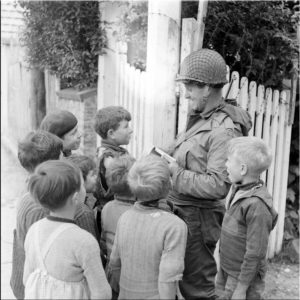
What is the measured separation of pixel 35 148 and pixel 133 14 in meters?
2.77

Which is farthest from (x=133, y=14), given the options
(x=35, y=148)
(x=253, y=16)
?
(x=35, y=148)

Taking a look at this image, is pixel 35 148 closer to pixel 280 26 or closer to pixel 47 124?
pixel 47 124

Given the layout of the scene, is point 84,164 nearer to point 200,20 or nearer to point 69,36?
point 200,20

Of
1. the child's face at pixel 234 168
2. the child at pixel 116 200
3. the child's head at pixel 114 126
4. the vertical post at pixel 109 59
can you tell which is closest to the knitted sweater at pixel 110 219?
the child at pixel 116 200

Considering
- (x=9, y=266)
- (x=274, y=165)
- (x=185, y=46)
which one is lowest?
(x=9, y=266)

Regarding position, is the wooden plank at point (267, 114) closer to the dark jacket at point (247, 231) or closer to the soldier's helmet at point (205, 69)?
the soldier's helmet at point (205, 69)

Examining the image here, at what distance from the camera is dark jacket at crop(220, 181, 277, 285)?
2.46 meters

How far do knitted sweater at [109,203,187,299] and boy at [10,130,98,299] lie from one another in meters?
0.28

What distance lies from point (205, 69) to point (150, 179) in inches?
32.4

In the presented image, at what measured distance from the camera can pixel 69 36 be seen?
18.2 ft

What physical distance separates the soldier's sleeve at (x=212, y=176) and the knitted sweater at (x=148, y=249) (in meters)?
0.36

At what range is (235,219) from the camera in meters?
2.57

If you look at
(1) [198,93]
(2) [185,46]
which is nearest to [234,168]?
(1) [198,93]

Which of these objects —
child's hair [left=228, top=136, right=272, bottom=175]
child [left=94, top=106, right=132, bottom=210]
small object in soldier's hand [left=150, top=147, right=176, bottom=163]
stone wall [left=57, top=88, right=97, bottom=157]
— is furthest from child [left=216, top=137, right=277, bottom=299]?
stone wall [left=57, top=88, right=97, bottom=157]
